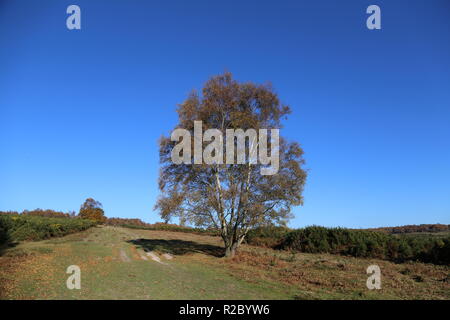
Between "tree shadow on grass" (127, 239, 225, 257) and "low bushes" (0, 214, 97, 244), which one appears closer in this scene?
"tree shadow on grass" (127, 239, 225, 257)

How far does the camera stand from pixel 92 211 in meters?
58.5

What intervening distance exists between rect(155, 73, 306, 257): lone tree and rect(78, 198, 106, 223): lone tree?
44462 mm

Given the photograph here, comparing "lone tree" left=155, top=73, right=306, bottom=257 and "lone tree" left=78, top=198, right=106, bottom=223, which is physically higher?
"lone tree" left=155, top=73, right=306, bottom=257

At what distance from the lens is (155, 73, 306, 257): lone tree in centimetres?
1917

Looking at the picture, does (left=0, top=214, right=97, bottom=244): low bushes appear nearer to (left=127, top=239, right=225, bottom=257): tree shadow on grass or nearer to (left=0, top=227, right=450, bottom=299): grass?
(left=127, top=239, right=225, bottom=257): tree shadow on grass

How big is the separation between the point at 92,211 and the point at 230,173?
163ft

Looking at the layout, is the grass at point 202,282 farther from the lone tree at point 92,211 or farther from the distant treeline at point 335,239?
the lone tree at point 92,211

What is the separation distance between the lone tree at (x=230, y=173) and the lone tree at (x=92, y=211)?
44.5m

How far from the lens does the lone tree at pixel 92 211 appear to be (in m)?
57.5

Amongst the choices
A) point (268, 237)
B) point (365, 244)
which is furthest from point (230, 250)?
point (268, 237)

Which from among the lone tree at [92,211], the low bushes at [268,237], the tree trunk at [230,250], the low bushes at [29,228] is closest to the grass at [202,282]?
the tree trunk at [230,250]

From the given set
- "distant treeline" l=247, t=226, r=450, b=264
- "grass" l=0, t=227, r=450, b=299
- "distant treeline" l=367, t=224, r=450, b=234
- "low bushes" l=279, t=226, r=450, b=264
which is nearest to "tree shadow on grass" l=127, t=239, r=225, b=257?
"distant treeline" l=247, t=226, r=450, b=264
